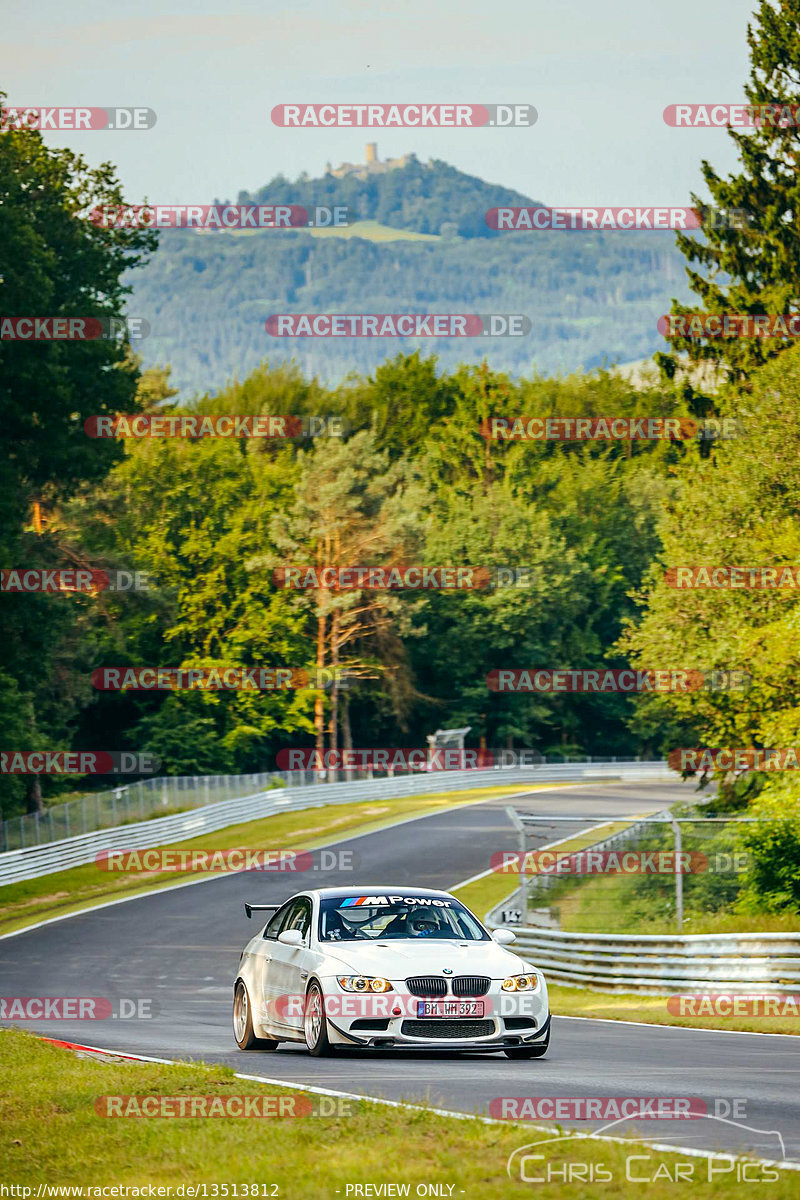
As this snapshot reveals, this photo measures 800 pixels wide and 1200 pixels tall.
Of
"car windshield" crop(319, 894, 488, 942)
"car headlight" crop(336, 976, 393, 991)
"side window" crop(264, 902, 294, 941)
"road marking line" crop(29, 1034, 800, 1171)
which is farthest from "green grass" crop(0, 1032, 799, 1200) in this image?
"side window" crop(264, 902, 294, 941)

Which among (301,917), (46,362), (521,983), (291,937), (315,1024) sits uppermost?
(46,362)

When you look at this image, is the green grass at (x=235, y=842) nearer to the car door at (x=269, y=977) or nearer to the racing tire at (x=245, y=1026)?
the racing tire at (x=245, y=1026)

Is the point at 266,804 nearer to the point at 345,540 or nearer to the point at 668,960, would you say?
the point at 345,540

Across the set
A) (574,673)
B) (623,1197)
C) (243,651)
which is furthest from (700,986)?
(574,673)

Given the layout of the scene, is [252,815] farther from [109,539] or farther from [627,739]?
[627,739]

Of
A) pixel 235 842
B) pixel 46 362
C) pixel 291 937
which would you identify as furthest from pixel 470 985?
pixel 235 842

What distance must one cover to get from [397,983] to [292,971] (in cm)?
123

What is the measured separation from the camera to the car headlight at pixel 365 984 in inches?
476

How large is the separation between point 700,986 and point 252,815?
113ft

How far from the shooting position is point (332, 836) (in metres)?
51.1

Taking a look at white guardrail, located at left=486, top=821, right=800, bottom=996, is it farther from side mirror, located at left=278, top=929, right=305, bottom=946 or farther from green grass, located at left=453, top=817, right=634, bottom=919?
green grass, located at left=453, top=817, right=634, bottom=919

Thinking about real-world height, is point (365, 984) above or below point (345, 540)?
below

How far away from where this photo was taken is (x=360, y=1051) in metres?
12.8

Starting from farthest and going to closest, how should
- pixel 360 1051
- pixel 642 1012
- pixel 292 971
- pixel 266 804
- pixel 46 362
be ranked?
pixel 266 804
pixel 46 362
pixel 642 1012
pixel 292 971
pixel 360 1051
